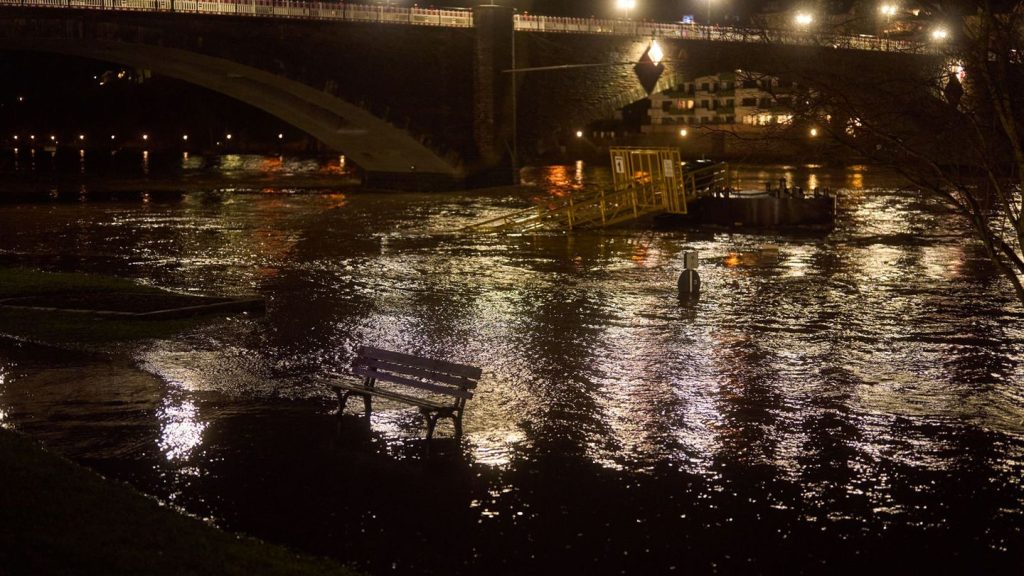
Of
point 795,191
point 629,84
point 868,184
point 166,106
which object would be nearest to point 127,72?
point 166,106

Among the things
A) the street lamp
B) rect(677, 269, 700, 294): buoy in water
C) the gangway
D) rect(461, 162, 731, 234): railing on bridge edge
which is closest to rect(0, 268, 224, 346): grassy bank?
rect(677, 269, 700, 294): buoy in water

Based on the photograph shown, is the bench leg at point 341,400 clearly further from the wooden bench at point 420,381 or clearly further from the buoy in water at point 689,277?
the buoy in water at point 689,277

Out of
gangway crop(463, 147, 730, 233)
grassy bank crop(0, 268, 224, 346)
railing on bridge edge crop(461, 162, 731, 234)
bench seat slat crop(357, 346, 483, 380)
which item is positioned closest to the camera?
bench seat slat crop(357, 346, 483, 380)

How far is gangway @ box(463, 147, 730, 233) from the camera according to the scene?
3300 cm

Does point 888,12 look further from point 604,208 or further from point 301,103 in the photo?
point 301,103

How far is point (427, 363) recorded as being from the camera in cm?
1099

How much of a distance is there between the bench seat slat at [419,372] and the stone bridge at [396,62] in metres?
27.9

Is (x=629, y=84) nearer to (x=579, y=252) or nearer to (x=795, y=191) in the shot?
(x=795, y=191)

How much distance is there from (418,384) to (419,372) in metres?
0.14

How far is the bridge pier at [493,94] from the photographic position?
1864 inches

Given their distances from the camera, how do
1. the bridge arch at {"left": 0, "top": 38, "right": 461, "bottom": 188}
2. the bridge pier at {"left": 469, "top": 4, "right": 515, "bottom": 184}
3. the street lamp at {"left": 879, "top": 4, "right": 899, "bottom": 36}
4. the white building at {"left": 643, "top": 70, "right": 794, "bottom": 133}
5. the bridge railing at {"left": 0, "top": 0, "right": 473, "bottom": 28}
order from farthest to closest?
the white building at {"left": 643, "top": 70, "right": 794, "bottom": 133}
the bridge pier at {"left": 469, "top": 4, "right": 515, "bottom": 184}
the bridge arch at {"left": 0, "top": 38, "right": 461, "bottom": 188}
the bridge railing at {"left": 0, "top": 0, "right": 473, "bottom": 28}
the street lamp at {"left": 879, "top": 4, "right": 899, "bottom": 36}

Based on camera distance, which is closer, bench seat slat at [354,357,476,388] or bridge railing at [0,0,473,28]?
bench seat slat at [354,357,476,388]

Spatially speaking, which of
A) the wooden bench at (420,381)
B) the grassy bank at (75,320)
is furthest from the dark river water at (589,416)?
the grassy bank at (75,320)

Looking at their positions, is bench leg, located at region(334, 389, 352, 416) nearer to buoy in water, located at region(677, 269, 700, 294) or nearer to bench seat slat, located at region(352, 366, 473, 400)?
bench seat slat, located at region(352, 366, 473, 400)
